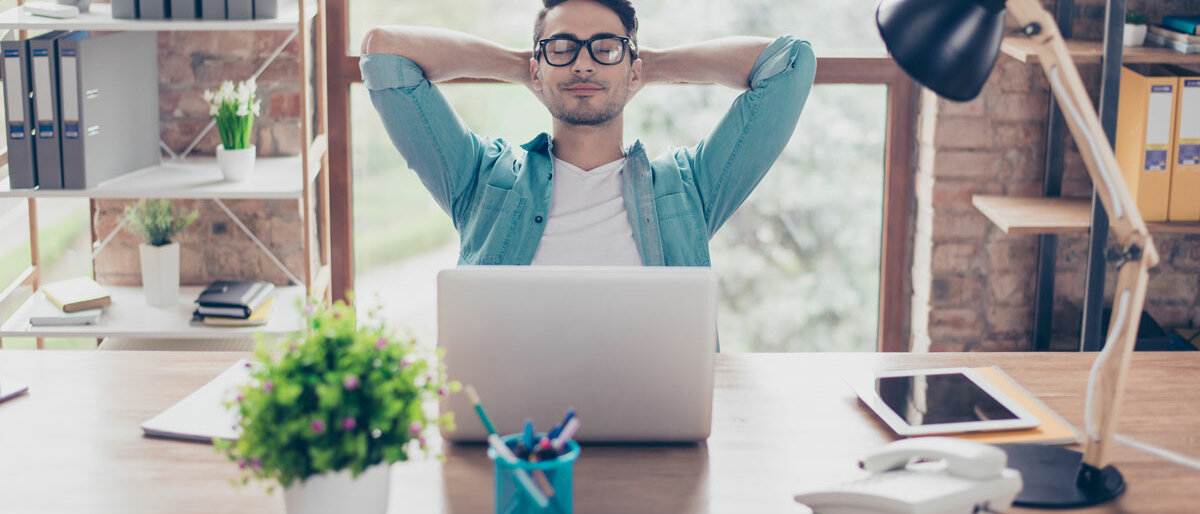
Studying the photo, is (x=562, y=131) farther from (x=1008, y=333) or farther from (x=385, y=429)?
(x=1008, y=333)

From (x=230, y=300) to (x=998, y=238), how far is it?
2.01 m

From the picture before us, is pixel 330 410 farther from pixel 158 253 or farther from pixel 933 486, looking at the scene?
pixel 158 253

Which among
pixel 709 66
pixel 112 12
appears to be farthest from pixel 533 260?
pixel 112 12

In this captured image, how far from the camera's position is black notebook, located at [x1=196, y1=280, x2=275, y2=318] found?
2785mm

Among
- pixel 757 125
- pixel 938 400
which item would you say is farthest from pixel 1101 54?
pixel 938 400

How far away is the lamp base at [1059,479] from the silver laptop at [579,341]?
0.40 m

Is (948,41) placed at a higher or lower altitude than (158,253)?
higher

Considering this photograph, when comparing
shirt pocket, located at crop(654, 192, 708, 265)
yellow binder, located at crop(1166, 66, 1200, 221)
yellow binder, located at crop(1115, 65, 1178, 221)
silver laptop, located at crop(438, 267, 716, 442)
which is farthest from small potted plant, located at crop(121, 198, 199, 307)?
yellow binder, located at crop(1166, 66, 1200, 221)

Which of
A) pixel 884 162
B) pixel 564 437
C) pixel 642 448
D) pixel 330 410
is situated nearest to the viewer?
pixel 330 410

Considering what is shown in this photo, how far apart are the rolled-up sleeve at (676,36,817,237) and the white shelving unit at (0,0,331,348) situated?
1.04 m

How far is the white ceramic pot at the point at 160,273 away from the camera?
112 inches

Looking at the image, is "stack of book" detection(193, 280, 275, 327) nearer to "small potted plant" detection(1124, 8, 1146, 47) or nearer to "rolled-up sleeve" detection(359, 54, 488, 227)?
"rolled-up sleeve" detection(359, 54, 488, 227)

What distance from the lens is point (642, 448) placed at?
1.48m

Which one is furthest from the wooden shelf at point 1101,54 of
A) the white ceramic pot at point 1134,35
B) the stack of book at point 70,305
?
the stack of book at point 70,305
